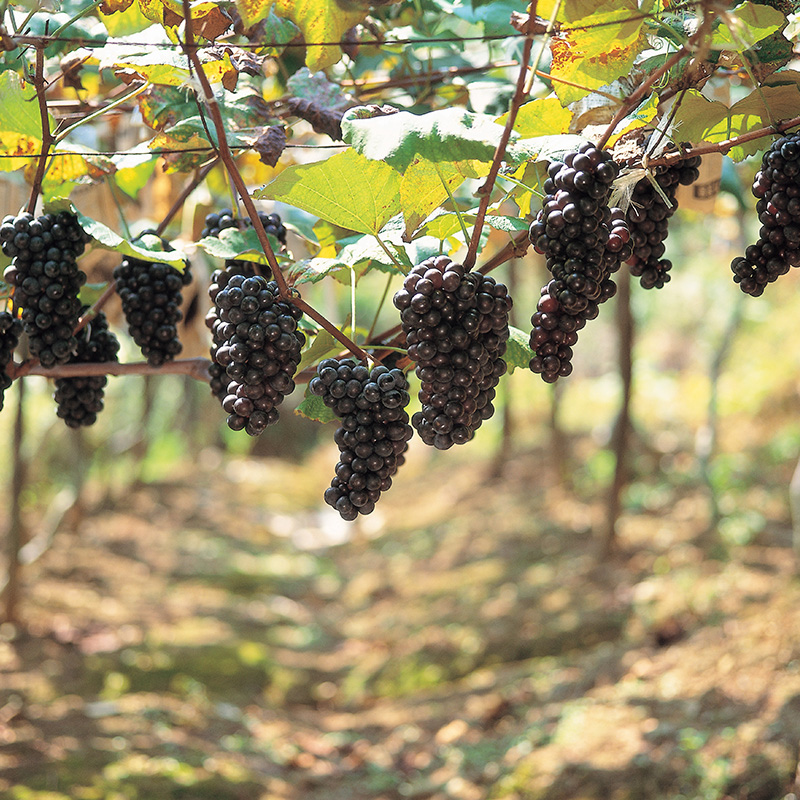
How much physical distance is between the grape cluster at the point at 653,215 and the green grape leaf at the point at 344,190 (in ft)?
1.11

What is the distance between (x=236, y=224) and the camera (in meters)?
1.28

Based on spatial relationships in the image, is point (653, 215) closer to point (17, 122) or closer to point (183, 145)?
point (183, 145)

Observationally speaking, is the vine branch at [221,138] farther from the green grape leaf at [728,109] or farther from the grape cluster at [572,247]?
the green grape leaf at [728,109]

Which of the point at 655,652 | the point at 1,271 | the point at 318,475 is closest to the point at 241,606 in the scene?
the point at 655,652

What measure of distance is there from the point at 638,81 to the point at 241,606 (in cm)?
484

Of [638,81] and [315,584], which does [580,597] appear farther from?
[638,81]

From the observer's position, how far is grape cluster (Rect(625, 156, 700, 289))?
109 cm

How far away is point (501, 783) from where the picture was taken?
9.23 feet

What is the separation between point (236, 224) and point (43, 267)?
0.30m

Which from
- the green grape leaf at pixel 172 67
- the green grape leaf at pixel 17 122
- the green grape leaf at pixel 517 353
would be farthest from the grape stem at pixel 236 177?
the green grape leaf at pixel 17 122

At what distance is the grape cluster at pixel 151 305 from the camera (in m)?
1.33

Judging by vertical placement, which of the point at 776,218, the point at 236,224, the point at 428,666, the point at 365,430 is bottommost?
the point at 428,666

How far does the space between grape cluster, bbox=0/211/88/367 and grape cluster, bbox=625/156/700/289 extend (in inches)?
32.1

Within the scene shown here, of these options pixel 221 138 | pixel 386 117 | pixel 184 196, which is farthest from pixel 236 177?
pixel 184 196
